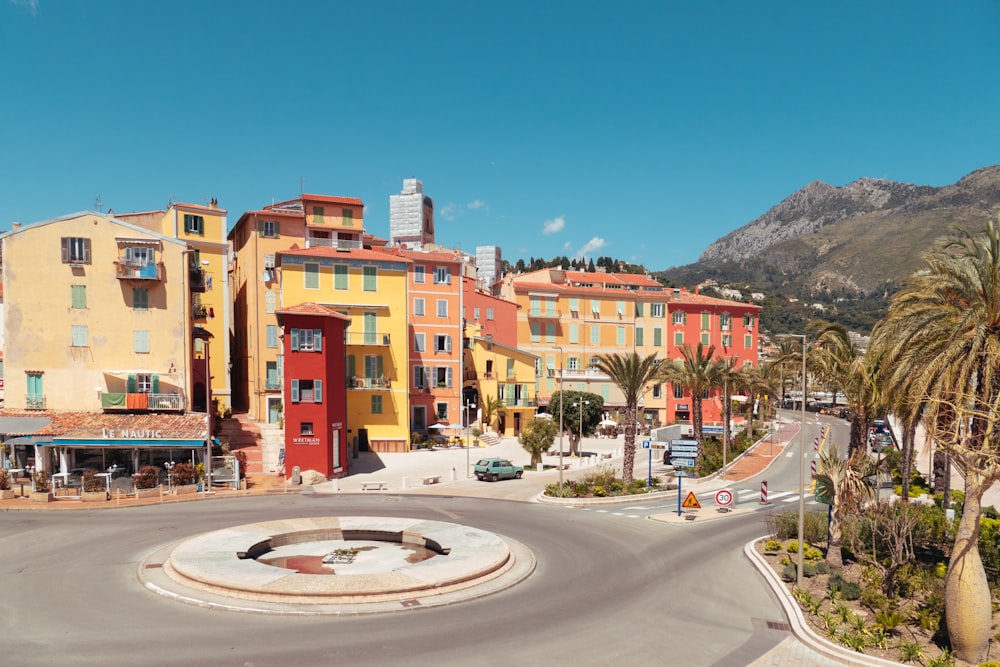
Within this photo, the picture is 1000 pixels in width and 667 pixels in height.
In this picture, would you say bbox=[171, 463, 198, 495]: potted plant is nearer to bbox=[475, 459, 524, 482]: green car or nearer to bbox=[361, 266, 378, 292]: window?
bbox=[475, 459, 524, 482]: green car

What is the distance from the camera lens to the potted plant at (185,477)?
36.0 meters

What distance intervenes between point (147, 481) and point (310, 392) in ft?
32.6

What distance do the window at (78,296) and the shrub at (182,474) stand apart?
12948 millimetres

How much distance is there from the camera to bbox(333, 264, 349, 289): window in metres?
50.2

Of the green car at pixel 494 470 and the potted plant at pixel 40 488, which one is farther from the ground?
the potted plant at pixel 40 488

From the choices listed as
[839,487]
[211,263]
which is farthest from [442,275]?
[839,487]

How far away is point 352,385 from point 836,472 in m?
35.9

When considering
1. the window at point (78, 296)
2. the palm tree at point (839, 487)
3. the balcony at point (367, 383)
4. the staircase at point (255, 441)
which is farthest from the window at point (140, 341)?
the palm tree at point (839, 487)

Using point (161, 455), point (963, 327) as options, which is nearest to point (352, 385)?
point (161, 455)

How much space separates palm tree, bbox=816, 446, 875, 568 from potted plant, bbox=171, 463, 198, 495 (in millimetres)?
30916

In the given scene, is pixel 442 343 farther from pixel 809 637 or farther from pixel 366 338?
pixel 809 637

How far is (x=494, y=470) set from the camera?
138 feet

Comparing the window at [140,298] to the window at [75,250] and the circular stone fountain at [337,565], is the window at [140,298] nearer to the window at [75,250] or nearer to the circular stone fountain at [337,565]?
the window at [75,250]

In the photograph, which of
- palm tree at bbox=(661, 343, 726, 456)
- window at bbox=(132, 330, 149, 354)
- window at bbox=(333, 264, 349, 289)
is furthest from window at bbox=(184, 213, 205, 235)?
palm tree at bbox=(661, 343, 726, 456)
